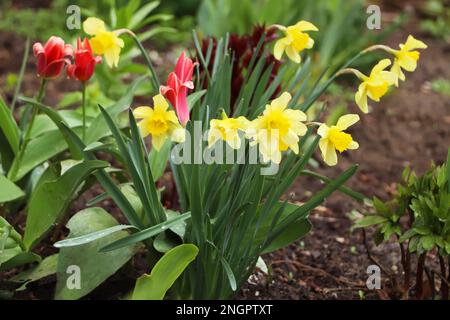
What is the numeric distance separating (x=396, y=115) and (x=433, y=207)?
1.71 m

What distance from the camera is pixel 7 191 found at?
218cm

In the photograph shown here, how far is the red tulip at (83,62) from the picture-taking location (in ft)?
7.11

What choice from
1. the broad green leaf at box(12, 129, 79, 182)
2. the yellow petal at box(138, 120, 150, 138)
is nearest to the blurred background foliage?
the broad green leaf at box(12, 129, 79, 182)

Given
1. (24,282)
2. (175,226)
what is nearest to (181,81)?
(175,226)

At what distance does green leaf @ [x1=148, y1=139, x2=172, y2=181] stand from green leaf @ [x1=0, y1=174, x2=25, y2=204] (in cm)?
38

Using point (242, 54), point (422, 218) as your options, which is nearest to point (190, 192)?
point (422, 218)

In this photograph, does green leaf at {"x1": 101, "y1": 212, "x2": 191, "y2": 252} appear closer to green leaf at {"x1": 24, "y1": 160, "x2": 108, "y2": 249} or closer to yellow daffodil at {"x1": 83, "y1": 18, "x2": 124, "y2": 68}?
green leaf at {"x1": 24, "y1": 160, "x2": 108, "y2": 249}

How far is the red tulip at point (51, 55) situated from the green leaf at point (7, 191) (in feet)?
0.97

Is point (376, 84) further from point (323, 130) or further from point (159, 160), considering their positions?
point (159, 160)

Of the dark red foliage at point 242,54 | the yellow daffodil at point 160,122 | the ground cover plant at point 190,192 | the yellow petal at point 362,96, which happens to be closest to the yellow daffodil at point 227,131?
the ground cover plant at point 190,192

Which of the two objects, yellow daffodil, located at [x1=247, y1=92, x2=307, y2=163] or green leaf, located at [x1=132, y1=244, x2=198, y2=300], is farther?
green leaf, located at [x1=132, y1=244, x2=198, y2=300]

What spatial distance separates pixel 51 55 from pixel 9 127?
271 mm

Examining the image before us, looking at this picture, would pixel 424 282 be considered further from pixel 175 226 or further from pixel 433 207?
pixel 175 226

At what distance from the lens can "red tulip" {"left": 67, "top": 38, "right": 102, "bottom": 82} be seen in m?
2.17
